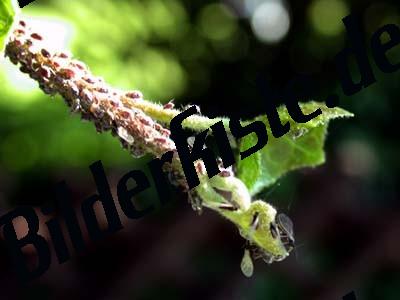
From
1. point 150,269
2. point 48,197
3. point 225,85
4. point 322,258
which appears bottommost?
point 322,258

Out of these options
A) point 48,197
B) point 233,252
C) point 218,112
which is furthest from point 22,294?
point 218,112

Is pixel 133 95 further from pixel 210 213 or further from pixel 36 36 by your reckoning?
pixel 210 213

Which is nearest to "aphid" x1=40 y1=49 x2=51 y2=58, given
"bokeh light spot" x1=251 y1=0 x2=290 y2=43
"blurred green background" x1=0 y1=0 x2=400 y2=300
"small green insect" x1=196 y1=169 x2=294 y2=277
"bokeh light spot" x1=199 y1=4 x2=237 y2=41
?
"small green insect" x1=196 y1=169 x2=294 y2=277

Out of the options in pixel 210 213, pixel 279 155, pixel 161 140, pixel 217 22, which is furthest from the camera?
pixel 217 22

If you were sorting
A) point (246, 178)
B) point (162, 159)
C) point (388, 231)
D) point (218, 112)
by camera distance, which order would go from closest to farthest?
1. point (162, 159)
2. point (246, 178)
3. point (388, 231)
4. point (218, 112)

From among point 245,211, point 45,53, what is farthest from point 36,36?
point 245,211

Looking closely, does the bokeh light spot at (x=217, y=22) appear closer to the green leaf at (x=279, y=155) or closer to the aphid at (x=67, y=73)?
the green leaf at (x=279, y=155)

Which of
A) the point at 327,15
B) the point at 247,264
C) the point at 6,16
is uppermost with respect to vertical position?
the point at 327,15

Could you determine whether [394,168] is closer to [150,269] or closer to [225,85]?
[225,85]
